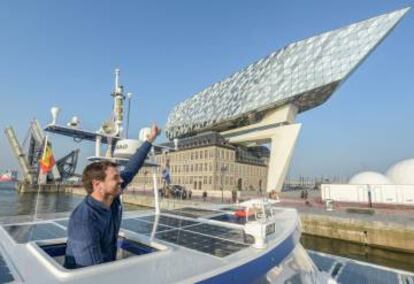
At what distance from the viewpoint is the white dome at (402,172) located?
52.0m

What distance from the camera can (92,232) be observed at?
2.59m

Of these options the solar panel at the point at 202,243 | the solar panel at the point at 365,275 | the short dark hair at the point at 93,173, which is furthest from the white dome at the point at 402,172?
the short dark hair at the point at 93,173

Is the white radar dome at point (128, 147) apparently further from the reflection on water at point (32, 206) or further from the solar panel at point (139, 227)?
the reflection on water at point (32, 206)

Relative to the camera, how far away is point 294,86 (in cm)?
5556

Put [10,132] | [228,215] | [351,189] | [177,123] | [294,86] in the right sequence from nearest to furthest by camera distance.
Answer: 1. [228,215]
2. [351,189]
3. [294,86]
4. [10,132]
5. [177,123]

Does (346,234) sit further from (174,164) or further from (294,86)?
(174,164)

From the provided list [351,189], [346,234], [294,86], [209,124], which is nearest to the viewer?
[346,234]

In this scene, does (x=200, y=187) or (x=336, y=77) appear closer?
(x=336, y=77)

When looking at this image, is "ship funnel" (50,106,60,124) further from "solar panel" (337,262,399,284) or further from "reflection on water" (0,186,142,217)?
"reflection on water" (0,186,142,217)

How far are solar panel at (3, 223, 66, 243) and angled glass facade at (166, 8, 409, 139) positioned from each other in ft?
174

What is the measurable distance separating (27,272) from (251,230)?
10.1 ft

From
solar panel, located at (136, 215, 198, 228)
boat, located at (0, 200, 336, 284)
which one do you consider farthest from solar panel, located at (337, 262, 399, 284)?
solar panel, located at (136, 215, 198, 228)

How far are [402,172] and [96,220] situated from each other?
6397 cm

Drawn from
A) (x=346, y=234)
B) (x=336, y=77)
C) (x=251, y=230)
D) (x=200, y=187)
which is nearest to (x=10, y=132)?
(x=200, y=187)
